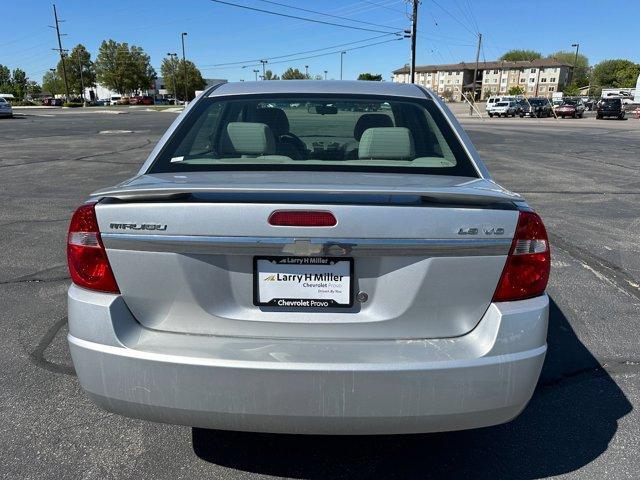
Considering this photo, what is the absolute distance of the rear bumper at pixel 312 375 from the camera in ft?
6.27

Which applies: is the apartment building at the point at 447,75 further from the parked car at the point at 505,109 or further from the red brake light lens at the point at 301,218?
the red brake light lens at the point at 301,218

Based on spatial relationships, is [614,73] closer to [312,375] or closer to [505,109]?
[505,109]

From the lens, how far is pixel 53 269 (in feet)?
16.7

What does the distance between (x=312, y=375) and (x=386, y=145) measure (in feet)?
4.78

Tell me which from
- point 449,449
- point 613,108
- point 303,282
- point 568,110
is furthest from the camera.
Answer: point 568,110

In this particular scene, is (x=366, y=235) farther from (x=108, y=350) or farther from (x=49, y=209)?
(x=49, y=209)

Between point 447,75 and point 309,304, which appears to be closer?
point 309,304

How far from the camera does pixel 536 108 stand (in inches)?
1898

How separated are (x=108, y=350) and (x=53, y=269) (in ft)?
11.7

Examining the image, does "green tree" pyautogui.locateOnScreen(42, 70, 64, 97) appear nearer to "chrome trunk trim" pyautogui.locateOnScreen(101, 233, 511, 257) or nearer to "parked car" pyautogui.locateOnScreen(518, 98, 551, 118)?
"parked car" pyautogui.locateOnScreen(518, 98, 551, 118)

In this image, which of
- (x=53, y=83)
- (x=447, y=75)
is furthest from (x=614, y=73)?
(x=53, y=83)

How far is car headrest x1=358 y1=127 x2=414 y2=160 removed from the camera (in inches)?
112

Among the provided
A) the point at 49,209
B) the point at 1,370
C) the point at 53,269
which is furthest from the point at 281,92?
the point at 49,209

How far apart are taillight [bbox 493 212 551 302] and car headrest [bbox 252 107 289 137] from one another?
1.73 metres
